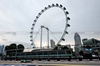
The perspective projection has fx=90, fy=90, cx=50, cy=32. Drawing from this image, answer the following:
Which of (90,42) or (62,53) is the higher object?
(90,42)

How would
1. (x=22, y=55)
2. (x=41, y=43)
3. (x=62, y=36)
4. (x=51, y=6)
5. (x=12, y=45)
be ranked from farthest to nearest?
1. (x=12, y=45)
2. (x=41, y=43)
3. (x=51, y=6)
4. (x=62, y=36)
5. (x=22, y=55)

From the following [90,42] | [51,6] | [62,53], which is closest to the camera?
[62,53]

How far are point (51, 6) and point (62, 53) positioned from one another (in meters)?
30.8

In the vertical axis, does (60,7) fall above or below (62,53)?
above

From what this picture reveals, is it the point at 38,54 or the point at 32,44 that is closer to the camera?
the point at 38,54

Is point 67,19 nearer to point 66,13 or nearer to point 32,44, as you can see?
point 66,13

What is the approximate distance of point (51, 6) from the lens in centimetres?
5619

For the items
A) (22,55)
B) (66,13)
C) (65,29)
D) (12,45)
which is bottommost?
(22,55)

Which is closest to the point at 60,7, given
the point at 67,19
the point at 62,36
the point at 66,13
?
the point at 66,13

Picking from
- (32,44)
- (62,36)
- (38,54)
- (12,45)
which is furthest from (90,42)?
(12,45)

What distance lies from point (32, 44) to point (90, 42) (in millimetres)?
62779

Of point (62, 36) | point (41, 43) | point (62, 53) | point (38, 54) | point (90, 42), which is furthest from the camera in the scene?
point (90, 42)

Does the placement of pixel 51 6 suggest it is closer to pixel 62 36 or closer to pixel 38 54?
pixel 62 36

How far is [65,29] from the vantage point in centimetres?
5006
